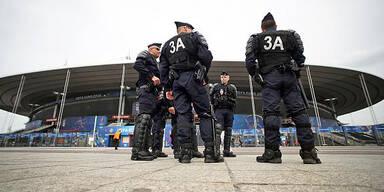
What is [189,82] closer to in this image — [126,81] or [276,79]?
[276,79]

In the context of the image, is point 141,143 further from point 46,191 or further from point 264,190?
point 264,190

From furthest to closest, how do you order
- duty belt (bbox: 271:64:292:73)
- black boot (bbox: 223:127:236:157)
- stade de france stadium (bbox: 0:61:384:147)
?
stade de france stadium (bbox: 0:61:384:147) → black boot (bbox: 223:127:236:157) → duty belt (bbox: 271:64:292:73)

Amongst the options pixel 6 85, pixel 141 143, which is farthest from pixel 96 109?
pixel 141 143

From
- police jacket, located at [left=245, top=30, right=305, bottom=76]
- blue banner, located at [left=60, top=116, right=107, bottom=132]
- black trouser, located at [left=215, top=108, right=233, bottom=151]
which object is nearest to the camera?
police jacket, located at [left=245, top=30, right=305, bottom=76]

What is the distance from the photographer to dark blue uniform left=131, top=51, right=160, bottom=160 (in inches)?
104

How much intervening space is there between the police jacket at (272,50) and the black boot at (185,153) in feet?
4.33

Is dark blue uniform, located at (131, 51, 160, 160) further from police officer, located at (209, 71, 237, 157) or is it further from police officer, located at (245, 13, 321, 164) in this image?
police officer, located at (245, 13, 321, 164)

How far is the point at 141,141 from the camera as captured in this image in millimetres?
2600

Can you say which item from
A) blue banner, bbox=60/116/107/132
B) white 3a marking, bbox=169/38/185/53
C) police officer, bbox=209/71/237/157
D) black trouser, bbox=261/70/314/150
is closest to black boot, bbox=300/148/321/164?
black trouser, bbox=261/70/314/150

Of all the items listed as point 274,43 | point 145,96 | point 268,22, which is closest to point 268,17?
point 268,22

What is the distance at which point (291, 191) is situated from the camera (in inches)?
25.4

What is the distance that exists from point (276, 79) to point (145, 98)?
1.92 m

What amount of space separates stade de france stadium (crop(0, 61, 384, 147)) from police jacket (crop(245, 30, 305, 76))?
43.4 feet

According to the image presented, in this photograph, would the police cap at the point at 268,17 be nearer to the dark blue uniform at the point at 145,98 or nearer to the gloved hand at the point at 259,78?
the gloved hand at the point at 259,78
